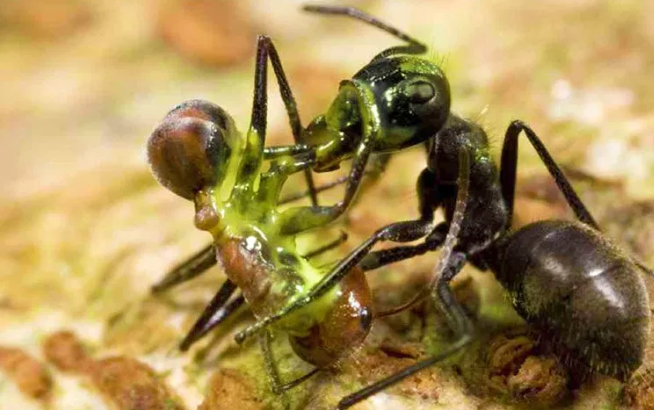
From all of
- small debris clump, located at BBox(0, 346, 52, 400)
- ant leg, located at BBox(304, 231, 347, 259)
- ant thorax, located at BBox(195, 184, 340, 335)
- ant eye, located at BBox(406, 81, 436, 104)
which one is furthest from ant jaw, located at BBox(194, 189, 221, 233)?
small debris clump, located at BBox(0, 346, 52, 400)

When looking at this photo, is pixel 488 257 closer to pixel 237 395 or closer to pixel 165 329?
pixel 237 395

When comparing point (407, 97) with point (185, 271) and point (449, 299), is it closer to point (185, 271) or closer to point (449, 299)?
point (449, 299)

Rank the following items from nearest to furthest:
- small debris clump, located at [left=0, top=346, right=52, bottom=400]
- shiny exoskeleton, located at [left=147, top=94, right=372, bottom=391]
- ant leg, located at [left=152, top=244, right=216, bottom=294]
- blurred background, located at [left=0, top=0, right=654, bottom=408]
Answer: shiny exoskeleton, located at [left=147, top=94, right=372, bottom=391]
small debris clump, located at [left=0, top=346, right=52, bottom=400]
ant leg, located at [left=152, top=244, right=216, bottom=294]
blurred background, located at [left=0, top=0, right=654, bottom=408]

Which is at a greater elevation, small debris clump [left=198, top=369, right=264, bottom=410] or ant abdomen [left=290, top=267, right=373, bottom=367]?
ant abdomen [left=290, top=267, right=373, bottom=367]

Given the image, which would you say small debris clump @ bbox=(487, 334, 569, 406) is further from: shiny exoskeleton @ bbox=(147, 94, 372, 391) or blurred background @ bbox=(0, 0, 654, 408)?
blurred background @ bbox=(0, 0, 654, 408)

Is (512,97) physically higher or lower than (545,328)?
higher

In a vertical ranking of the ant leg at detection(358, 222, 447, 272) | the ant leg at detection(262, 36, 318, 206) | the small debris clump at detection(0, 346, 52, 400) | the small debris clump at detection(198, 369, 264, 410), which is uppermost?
the ant leg at detection(262, 36, 318, 206)

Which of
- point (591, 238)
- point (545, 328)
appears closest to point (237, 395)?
point (545, 328)

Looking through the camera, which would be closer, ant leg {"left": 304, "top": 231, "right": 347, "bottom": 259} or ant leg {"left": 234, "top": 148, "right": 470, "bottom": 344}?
ant leg {"left": 234, "top": 148, "right": 470, "bottom": 344}
